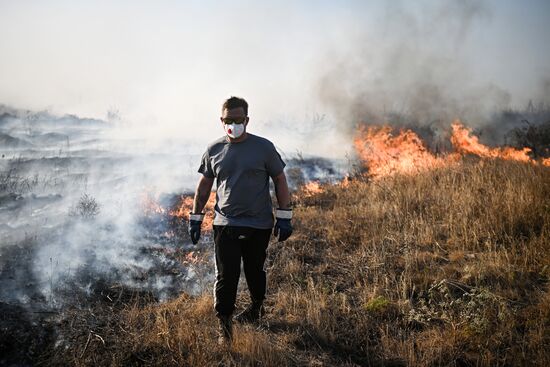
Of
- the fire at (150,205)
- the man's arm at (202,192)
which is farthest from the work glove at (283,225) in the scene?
the fire at (150,205)

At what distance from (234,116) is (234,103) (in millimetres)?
167

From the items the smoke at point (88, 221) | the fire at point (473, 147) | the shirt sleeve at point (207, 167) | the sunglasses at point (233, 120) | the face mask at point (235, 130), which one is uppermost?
the fire at point (473, 147)

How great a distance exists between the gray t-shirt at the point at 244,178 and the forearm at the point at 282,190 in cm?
8

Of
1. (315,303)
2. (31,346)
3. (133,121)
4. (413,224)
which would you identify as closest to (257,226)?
(315,303)

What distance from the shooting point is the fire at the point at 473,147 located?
11.7m

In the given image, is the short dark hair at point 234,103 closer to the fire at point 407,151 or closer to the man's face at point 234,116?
the man's face at point 234,116

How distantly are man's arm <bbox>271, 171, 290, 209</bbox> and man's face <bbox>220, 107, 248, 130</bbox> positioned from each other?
0.66 m

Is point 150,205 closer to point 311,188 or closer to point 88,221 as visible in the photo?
point 88,221

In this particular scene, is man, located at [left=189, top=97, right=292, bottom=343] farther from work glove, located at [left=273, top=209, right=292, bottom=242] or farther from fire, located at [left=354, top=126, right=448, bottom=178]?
fire, located at [left=354, top=126, right=448, bottom=178]

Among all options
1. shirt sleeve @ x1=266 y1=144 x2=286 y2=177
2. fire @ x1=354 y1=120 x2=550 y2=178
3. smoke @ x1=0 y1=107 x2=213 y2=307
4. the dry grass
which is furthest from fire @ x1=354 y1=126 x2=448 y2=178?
shirt sleeve @ x1=266 y1=144 x2=286 y2=177

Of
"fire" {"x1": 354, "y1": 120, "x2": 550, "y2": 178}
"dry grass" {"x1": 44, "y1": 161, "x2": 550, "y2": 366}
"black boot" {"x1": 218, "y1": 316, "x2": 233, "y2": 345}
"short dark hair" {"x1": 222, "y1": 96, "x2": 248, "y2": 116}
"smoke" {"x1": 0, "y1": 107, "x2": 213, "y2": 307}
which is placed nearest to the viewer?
"dry grass" {"x1": 44, "y1": 161, "x2": 550, "y2": 366}

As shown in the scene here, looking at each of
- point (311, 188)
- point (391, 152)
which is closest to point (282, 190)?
point (311, 188)

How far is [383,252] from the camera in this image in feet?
17.7

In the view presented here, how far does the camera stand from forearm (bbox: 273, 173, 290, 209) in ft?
12.6
